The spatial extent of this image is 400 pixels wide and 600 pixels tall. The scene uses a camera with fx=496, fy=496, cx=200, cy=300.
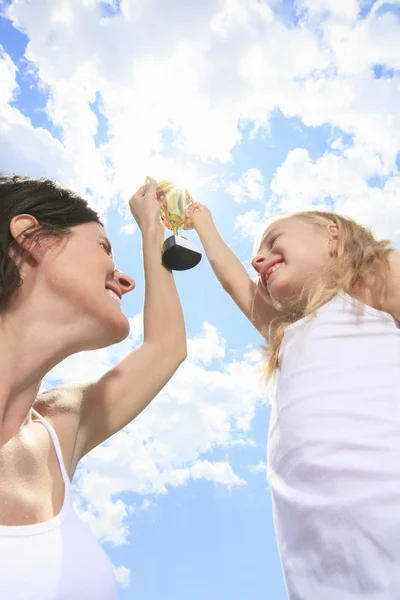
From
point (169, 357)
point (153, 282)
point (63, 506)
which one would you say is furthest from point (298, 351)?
point (63, 506)

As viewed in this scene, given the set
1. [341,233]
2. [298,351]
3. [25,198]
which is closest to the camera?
[25,198]

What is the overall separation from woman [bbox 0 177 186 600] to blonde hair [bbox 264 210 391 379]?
1.86ft

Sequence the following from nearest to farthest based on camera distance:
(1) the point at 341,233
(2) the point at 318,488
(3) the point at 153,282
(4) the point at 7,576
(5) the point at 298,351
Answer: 1. (4) the point at 7,576
2. (2) the point at 318,488
3. (5) the point at 298,351
4. (3) the point at 153,282
5. (1) the point at 341,233

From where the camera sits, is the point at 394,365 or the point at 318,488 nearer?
the point at 318,488

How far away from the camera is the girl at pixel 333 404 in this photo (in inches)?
64.9

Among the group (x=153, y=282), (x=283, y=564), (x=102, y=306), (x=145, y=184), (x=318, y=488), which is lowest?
(x=283, y=564)

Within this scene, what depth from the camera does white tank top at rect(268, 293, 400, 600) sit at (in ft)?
5.34

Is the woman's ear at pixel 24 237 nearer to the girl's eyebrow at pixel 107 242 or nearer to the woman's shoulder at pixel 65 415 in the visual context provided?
the girl's eyebrow at pixel 107 242

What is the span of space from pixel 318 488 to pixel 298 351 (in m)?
0.66

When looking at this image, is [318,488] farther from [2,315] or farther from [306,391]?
[2,315]

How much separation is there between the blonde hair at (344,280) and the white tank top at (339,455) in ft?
0.26

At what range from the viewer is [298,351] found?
7.48ft

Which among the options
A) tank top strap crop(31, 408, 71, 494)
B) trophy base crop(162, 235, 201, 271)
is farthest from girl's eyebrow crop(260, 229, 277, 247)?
tank top strap crop(31, 408, 71, 494)

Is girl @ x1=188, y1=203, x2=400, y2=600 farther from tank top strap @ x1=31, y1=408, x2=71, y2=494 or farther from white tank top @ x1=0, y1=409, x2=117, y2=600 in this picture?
tank top strap @ x1=31, y1=408, x2=71, y2=494
